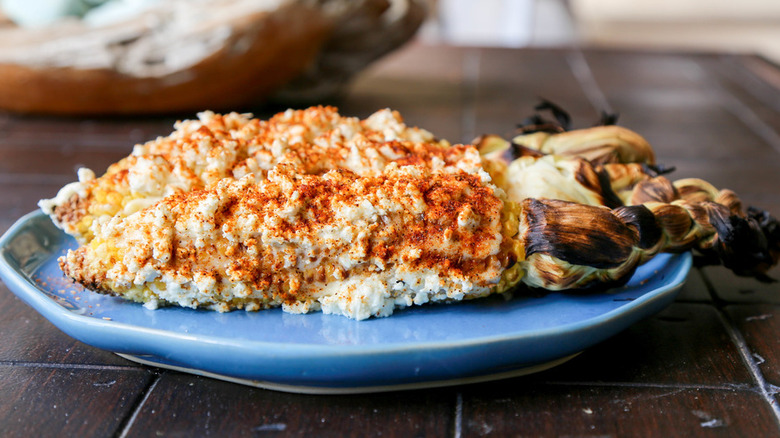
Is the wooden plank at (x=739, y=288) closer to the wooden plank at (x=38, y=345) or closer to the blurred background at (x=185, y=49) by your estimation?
the wooden plank at (x=38, y=345)

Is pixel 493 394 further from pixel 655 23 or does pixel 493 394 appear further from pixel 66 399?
pixel 655 23

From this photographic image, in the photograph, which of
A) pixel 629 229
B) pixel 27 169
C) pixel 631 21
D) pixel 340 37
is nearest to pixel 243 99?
pixel 340 37

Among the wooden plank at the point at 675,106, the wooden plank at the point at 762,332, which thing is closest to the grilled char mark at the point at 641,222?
the wooden plank at the point at 762,332

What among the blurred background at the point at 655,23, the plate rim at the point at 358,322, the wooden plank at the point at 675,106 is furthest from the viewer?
the blurred background at the point at 655,23

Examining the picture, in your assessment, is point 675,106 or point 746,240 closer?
point 746,240

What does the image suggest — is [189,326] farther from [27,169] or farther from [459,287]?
[27,169]

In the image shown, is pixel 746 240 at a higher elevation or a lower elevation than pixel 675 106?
higher

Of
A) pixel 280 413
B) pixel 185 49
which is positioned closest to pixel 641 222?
pixel 280 413
